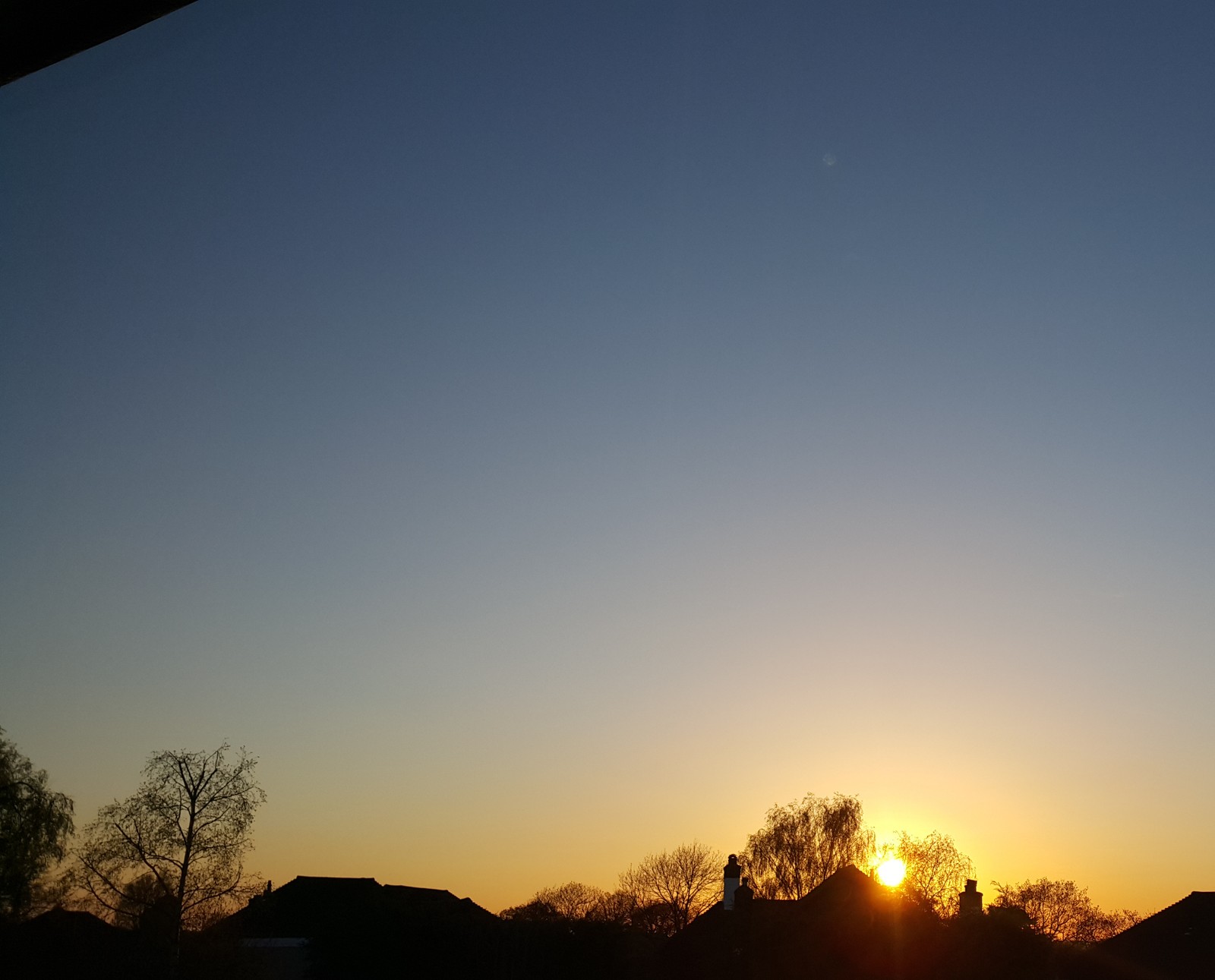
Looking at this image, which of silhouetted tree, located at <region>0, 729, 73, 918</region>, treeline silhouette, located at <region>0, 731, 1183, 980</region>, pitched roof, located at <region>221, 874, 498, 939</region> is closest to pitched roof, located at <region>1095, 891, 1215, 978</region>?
treeline silhouette, located at <region>0, 731, 1183, 980</region>

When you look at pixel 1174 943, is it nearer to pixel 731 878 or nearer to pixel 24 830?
pixel 731 878

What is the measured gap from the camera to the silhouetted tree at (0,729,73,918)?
37281 millimetres

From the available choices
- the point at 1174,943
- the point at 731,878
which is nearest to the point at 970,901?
the point at 1174,943

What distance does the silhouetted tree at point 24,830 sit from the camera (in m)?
37.3

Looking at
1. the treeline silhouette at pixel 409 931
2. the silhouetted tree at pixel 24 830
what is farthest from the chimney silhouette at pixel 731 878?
the silhouetted tree at pixel 24 830

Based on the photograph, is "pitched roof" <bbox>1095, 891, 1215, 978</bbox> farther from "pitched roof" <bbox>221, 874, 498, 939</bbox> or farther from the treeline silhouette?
"pitched roof" <bbox>221, 874, 498, 939</bbox>

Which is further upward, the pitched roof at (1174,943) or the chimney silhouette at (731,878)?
the chimney silhouette at (731,878)

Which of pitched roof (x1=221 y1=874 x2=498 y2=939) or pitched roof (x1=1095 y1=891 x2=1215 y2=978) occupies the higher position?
pitched roof (x1=221 y1=874 x2=498 y2=939)

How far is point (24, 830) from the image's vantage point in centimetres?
3994

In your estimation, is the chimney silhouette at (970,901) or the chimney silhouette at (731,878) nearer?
the chimney silhouette at (970,901)

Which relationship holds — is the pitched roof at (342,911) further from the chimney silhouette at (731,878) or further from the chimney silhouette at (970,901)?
the chimney silhouette at (970,901)

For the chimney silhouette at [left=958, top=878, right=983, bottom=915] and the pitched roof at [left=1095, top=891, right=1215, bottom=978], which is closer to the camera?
the chimney silhouette at [left=958, top=878, right=983, bottom=915]

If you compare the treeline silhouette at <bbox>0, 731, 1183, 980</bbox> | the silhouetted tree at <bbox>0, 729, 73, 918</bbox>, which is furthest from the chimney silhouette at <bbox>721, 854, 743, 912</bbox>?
the silhouetted tree at <bbox>0, 729, 73, 918</bbox>

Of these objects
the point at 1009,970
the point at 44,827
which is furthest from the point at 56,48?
the point at 44,827
